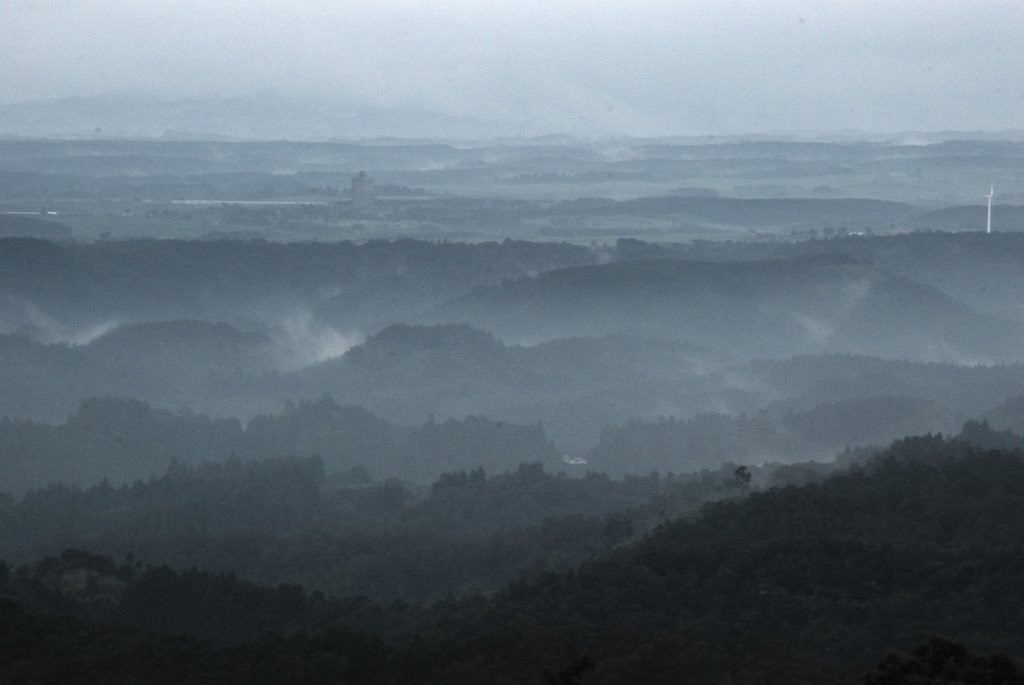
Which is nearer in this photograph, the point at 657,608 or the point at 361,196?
the point at 657,608

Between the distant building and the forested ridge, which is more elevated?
the distant building

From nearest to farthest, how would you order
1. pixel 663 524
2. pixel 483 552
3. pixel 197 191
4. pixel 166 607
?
pixel 166 607
pixel 663 524
pixel 483 552
pixel 197 191

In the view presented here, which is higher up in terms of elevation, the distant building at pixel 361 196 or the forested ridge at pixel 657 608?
the distant building at pixel 361 196

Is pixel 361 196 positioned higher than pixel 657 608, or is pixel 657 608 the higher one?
pixel 361 196

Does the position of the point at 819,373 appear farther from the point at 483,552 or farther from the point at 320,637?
the point at 320,637

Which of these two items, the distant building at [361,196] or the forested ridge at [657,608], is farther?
the distant building at [361,196]

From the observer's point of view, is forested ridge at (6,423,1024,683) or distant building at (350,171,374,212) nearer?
forested ridge at (6,423,1024,683)

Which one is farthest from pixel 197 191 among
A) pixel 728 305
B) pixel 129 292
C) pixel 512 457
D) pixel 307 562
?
pixel 307 562

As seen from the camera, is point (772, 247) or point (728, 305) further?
point (772, 247)
